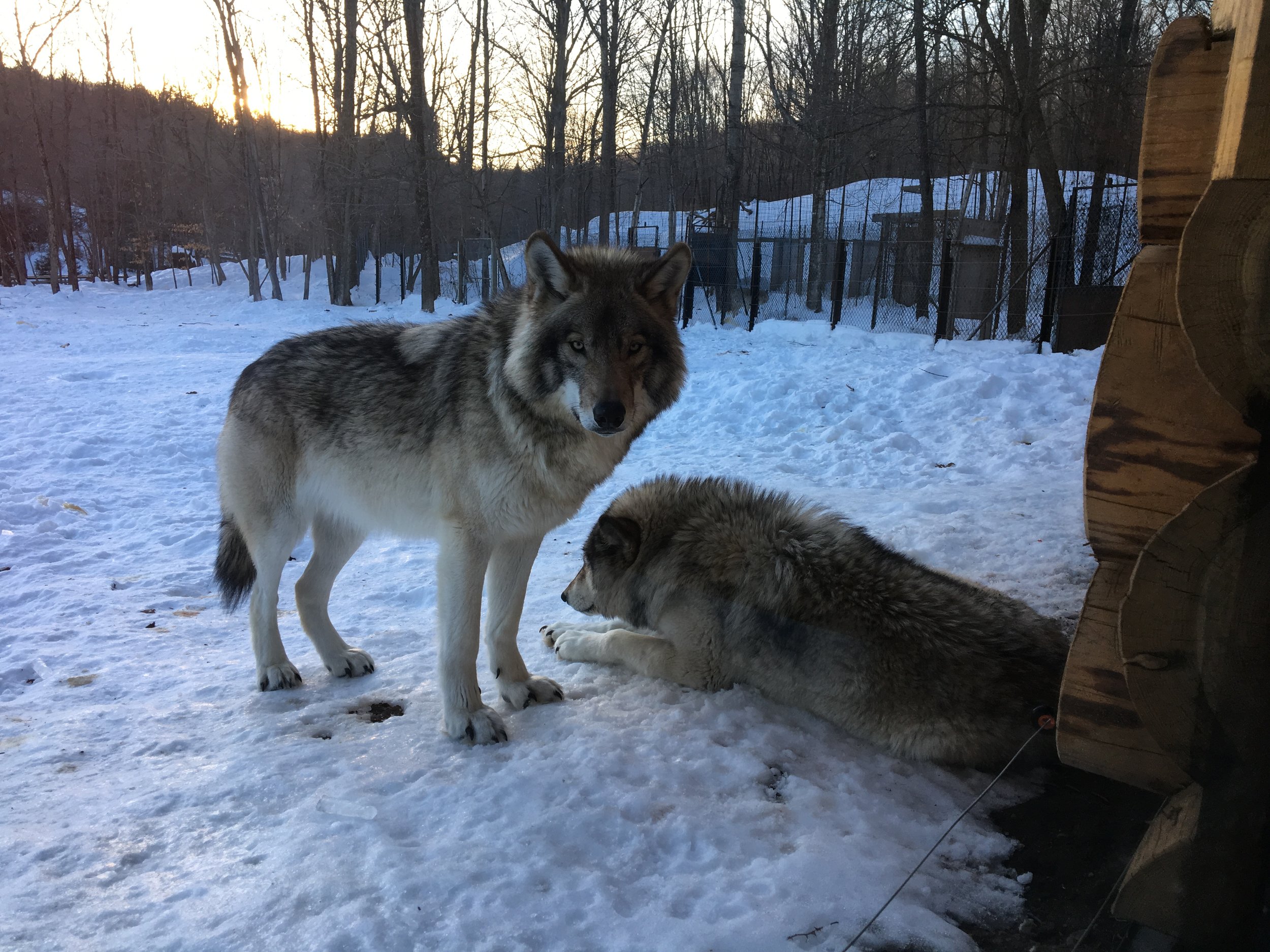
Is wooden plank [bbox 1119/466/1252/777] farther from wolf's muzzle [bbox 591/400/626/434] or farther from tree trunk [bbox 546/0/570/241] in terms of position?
tree trunk [bbox 546/0/570/241]

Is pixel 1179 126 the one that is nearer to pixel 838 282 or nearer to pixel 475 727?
pixel 475 727

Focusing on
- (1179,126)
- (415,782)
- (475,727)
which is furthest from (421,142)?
(1179,126)

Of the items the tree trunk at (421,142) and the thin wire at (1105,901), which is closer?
the thin wire at (1105,901)

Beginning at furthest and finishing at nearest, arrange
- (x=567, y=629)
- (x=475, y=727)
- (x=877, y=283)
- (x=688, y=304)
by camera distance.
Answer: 1. (x=688, y=304)
2. (x=877, y=283)
3. (x=567, y=629)
4. (x=475, y=727)

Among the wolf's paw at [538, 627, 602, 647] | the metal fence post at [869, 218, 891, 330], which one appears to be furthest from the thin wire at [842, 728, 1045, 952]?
the metal fence post at [869, 218, 891, 330]

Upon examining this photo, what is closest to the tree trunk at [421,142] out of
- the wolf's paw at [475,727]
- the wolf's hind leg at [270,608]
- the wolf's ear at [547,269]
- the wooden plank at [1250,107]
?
the wolf's hind leg at [270,608]

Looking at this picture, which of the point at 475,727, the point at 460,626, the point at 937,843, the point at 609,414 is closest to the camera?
the point at 937,843

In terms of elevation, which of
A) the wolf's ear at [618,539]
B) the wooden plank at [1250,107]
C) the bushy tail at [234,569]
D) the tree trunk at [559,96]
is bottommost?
the bushy tail at [234,569]

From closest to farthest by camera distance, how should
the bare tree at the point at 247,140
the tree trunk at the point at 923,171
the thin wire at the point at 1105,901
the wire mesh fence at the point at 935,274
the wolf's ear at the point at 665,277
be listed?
the thin wire at the point at 1105,901, the wolf's ear at the point at 665,277, the wire mesh fence at the point at 935,274, the tree trunk at the point at 923,171, the bare tree at the point at 247,140

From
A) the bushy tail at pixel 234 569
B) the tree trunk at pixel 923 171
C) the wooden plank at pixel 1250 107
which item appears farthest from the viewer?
the tree trunk at pixel 923 171

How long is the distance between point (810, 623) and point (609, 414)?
46.2 inches

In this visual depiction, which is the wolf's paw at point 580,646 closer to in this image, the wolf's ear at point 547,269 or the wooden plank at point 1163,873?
the wolf's ear at point 547,269

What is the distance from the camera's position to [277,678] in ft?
11.4

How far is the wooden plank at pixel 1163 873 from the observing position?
1.61 m
